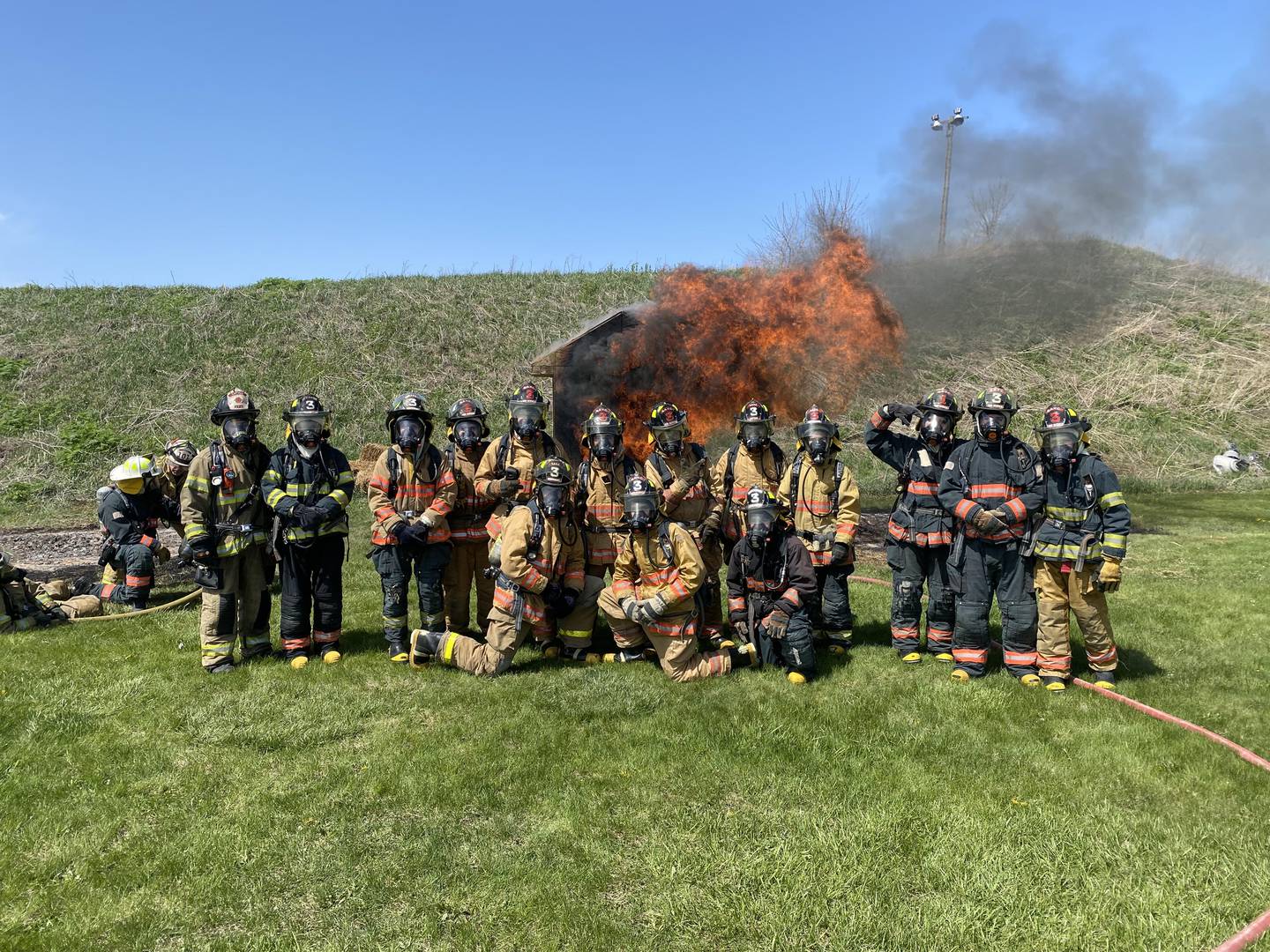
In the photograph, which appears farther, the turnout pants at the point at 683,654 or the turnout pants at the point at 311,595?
the turnout pants at the point at 311,595

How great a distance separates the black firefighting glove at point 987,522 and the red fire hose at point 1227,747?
156 centimetres

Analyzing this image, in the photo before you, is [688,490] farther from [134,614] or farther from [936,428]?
[134,614]

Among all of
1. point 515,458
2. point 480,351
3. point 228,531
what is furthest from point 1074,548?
point 480,351

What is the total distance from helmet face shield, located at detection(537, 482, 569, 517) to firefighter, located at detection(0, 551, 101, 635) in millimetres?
6373

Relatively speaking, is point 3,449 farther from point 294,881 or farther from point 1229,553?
point 1229,553

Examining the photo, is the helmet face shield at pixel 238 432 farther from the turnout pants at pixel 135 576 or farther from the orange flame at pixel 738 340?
the orange flame at pixel 738 340

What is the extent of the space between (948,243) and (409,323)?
18.7m

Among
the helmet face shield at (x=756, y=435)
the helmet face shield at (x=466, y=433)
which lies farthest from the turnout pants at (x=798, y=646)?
the helmet face shield at (x=466, y=433)

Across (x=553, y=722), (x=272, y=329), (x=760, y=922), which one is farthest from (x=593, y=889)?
(x=272, y=329)

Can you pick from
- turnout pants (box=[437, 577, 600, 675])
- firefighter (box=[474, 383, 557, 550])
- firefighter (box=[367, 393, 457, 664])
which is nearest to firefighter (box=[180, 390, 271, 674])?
firefighter (box=[367, 393, 457, 664])

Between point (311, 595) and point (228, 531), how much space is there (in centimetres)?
103

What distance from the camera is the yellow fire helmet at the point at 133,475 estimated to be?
9.59 metres

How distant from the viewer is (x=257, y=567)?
775 centimetres

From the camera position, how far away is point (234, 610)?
24.5 ft
